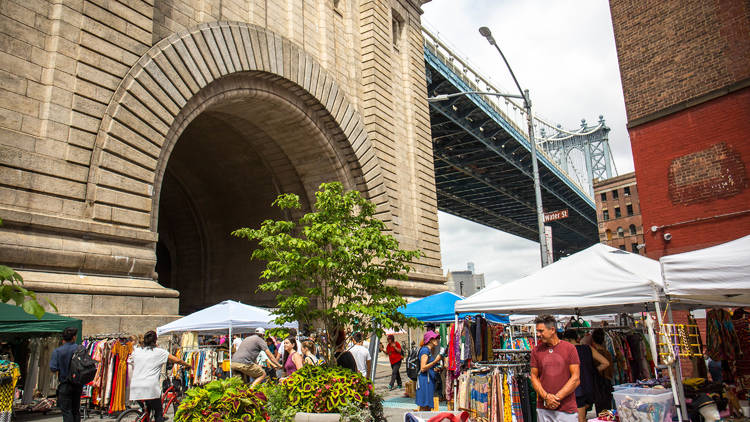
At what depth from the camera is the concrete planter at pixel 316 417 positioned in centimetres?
585

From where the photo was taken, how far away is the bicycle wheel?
7849 mm

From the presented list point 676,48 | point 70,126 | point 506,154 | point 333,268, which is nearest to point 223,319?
point 70,126

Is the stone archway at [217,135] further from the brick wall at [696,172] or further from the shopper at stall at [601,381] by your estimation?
the shopper at stall at [601,381]

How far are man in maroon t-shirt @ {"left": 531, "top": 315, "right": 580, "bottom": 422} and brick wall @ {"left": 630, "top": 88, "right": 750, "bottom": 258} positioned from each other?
10.1 metres

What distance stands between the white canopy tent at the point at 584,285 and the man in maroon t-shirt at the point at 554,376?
726mm

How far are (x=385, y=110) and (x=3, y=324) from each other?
51.2ft

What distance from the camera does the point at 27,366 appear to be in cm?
1014

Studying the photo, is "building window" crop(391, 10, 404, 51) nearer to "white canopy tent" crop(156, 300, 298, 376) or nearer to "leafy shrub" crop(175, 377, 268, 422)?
"white canopy tent" crop(156, 300, 298, 376)

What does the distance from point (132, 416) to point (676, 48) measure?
53.5ft

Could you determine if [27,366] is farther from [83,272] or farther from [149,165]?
[149,165]

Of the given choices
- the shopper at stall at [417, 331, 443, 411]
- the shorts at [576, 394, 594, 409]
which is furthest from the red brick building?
the shopper at stall at [417, 331, 443, 411]

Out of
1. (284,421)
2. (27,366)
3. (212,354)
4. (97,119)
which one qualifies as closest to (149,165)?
(97,119)

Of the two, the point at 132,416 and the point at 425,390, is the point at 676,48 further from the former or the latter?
the point at 132,416

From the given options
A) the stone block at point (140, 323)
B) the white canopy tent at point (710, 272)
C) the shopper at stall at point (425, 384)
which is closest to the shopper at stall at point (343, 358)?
the shopper at stall at point (425, 384)
